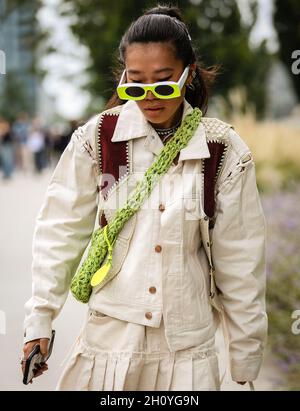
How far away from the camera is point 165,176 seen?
2594mm

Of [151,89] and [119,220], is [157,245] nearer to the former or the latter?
[119,220]

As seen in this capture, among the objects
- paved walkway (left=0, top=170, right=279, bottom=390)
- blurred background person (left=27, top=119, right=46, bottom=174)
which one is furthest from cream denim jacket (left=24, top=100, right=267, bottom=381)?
blurred background person (left=27, top=119, right=46, bottom=174)

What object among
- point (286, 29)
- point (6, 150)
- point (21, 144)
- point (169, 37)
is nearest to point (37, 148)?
point (21, 144)

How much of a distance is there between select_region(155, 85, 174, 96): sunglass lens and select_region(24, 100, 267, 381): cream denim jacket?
0.17 meters

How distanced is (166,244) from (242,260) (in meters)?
0.31

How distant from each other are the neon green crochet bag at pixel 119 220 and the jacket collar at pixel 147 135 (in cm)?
3

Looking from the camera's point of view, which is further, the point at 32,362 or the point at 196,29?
the point at 196,29

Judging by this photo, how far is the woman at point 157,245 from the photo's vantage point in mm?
2520

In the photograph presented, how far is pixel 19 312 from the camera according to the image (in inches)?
247

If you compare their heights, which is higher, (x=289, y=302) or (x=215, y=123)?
(x=215, y=123)
